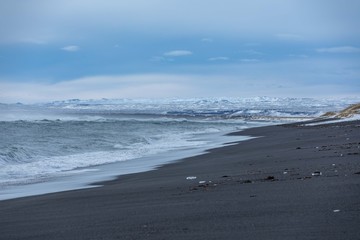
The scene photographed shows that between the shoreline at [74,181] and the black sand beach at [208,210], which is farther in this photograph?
the shoreline at [74,181]

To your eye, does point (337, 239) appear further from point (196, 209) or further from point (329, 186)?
point (329, 186)

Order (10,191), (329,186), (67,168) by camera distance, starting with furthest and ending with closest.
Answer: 1. (67,168)
2. (10,191)
3. (329,186)

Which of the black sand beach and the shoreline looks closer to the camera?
the black sand beach

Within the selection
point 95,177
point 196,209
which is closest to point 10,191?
point 95,177

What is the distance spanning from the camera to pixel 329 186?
7.34m

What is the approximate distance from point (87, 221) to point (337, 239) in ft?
10.6

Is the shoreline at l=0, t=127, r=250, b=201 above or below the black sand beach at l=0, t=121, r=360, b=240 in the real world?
below

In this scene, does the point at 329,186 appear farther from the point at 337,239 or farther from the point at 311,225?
the point at 337,239

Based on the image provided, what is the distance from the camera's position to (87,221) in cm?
653

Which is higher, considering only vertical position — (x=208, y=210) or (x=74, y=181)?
(x=208, y=210)

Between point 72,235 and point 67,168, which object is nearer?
point 72,235

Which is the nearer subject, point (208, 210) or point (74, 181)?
point (208, 210)

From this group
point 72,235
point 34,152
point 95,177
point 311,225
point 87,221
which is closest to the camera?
point 311,225

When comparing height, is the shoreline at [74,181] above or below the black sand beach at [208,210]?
below
